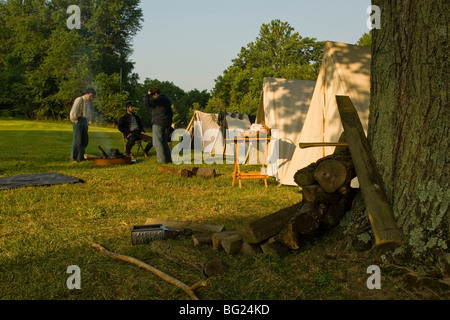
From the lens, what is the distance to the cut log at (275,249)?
11.0 feet

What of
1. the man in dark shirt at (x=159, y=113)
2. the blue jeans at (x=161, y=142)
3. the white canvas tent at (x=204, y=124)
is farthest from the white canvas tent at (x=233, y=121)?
the man in dark shirt at (x=159, y=113)

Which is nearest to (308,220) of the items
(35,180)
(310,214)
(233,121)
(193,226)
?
(310,214)

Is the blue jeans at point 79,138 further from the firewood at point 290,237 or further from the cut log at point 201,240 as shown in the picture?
the firewood at point 290,237

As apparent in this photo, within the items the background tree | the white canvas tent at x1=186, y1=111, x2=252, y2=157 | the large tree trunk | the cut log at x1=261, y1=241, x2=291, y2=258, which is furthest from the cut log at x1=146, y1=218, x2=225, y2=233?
the background tree

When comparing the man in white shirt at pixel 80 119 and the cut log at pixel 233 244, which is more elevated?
the man in white shirt at pixel 80 119

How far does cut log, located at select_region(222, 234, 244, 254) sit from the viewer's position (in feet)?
11.8

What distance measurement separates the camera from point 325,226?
3422mm

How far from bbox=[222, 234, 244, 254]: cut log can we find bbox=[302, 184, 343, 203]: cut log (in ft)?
2.58

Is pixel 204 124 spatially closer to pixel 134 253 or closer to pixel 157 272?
pixel 134 253

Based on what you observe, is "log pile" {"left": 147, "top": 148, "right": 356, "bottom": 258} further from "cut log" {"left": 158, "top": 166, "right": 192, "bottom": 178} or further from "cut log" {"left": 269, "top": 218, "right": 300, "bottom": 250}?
"cut log" {"left": 158, "top": 166, "right": 192, "bottom": 178}

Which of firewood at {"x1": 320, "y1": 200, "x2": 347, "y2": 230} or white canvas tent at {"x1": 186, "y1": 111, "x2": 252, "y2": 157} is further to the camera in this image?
white canvas tent at {"x1": 186, "y1": 111, "x2": 252, "y2": 157}

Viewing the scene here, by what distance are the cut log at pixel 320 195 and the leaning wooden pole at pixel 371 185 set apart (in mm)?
340
